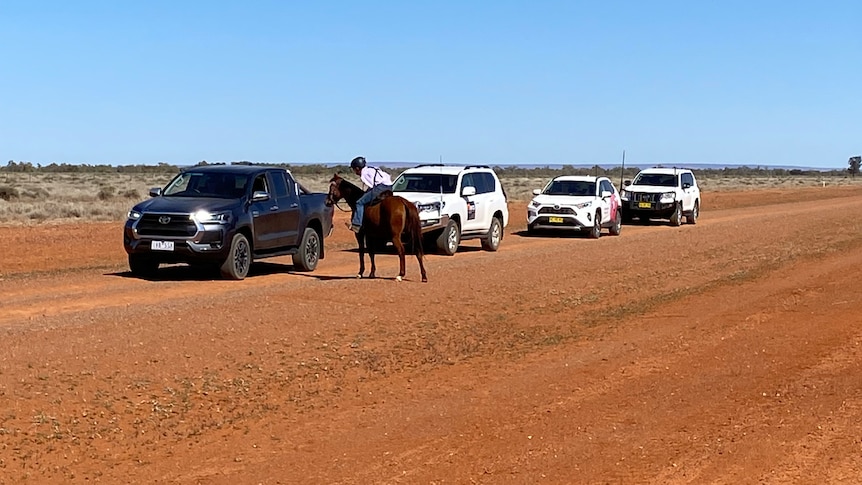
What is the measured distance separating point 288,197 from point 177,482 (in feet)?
40.1

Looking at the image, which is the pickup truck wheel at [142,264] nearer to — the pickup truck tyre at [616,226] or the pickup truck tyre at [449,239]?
the pickup truck tyre at [449,239]

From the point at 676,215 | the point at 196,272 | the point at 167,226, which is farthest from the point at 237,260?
the point at 676,215

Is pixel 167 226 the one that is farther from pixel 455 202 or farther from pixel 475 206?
pixel 475 206

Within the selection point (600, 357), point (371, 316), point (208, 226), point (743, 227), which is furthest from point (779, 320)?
point (743, 227)

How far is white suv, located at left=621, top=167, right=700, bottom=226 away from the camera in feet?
116

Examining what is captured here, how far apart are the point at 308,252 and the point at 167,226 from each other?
3064mm

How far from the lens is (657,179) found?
3669cm

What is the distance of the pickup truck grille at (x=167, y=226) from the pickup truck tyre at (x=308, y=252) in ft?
8.58

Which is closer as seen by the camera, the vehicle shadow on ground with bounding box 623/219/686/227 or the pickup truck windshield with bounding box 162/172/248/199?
the pickup truck windshield with bounding box 162/172/248/199

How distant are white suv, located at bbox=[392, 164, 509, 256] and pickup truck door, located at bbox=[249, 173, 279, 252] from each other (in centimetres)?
455

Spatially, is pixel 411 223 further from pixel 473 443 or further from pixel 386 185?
pixel 473 443

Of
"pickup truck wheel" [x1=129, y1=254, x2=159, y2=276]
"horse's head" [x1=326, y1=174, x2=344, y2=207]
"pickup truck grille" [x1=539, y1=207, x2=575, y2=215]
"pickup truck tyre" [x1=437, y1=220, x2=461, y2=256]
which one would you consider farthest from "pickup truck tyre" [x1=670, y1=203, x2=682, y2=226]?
"pickup truck wheel" [x1=129, y1=254, x2=159, y2=276]

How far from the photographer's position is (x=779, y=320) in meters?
13.6

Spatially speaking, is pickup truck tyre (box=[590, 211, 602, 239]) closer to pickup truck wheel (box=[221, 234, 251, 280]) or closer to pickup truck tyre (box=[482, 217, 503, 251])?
pickup truck tyre (box=[482, 217, 503, 251])
